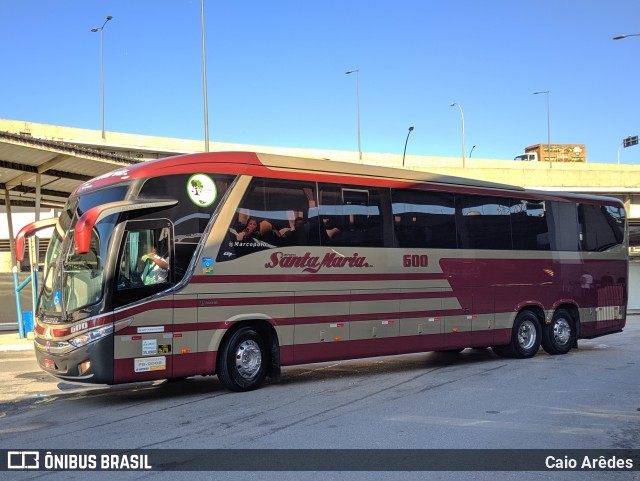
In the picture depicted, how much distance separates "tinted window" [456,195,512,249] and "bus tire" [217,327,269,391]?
5.16 metres

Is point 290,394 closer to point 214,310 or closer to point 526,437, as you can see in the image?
point 214,310

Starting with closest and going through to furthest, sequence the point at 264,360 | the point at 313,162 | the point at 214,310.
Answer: the point at 214,310 → the point at 264,360 → the point at 313,162

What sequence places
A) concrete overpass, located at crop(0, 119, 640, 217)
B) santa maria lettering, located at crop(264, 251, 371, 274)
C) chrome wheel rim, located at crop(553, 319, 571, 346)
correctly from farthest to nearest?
concrete overpass, located at crop(0, 119, 640, 217)
chrome wheel rim, located at crop(553, 319, 571, 346)
santa maria lettering, located at crop(264, 251, 371, 274)

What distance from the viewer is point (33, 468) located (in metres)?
6.06

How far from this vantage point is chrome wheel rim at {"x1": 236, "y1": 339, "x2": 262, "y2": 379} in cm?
1011

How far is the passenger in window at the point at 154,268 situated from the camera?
363 inches

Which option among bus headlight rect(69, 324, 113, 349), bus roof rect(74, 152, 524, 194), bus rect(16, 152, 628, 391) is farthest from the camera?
bus roof rect(74, 152, 524, 194)

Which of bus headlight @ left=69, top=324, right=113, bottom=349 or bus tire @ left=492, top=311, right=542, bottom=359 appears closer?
bus headlight @ left=69, top=324, right=113, bottom=349

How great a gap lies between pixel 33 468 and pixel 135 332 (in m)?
3.11

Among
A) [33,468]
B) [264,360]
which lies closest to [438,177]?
[264,360]

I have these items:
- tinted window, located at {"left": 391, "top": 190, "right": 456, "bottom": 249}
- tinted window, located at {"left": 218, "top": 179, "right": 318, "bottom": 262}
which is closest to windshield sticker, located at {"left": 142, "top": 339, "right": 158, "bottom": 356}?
tinted window, located at {"left": 218, "top": 179, "right": 318, "bottom": 262}

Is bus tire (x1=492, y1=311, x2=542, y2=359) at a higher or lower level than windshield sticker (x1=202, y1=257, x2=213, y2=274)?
lower

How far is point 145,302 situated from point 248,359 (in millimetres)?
1947

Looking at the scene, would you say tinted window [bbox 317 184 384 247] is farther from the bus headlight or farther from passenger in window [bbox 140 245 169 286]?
the bus headlight
